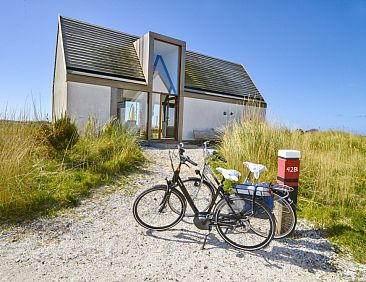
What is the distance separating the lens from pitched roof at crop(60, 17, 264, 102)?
425 inches

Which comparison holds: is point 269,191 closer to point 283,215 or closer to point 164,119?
point 283,215

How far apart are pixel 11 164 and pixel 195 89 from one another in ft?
34.4

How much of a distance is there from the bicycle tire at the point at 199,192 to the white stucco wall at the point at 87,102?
288 inches

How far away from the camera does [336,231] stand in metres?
3.76

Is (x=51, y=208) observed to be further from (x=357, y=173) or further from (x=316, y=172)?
(x=357, y=173)

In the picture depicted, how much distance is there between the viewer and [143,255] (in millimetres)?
2957

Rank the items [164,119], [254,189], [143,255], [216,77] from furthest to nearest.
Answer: [216,77], [164,119], [254,189], [143,255]

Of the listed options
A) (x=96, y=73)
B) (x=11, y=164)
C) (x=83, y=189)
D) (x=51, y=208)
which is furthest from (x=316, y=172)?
(x=96, y=73)

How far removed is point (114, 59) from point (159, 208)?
9964mm

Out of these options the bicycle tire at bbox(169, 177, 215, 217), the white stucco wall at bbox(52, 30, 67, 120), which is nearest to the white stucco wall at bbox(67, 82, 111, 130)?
the white stucco wall at bbox(52, 30, 67, 120)

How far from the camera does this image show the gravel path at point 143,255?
8.58ft

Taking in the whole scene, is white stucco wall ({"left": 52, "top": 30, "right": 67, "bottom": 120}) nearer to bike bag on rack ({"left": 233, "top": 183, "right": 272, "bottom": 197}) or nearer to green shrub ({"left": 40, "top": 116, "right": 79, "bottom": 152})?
green shrub ({"left": 40, "top": 116, "right": 79, "bottom": 152})

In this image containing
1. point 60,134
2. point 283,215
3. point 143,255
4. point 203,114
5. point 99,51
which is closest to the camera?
point 143,255

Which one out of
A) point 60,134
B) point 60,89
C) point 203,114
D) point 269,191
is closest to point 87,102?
point 60,89
